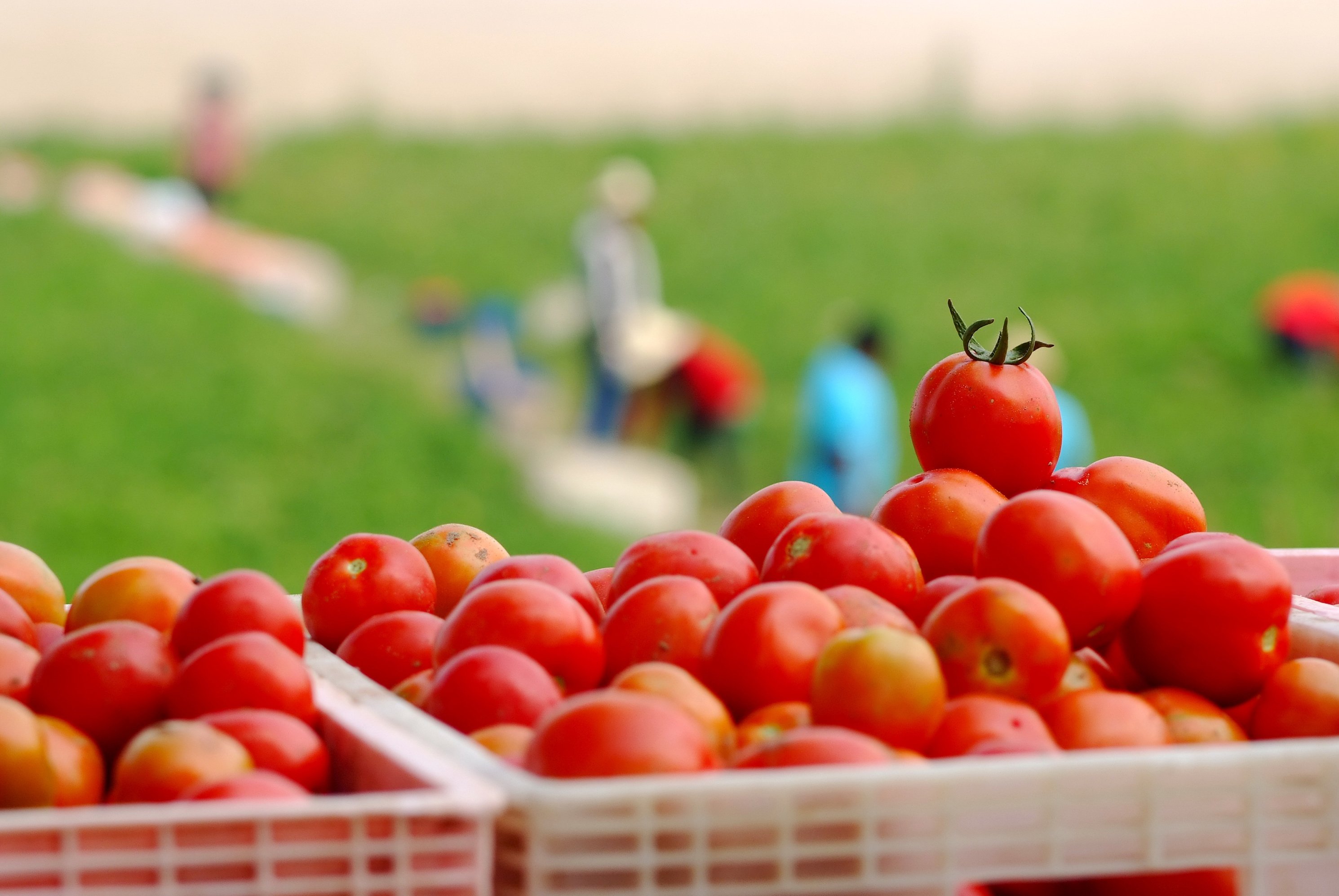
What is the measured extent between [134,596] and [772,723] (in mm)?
713

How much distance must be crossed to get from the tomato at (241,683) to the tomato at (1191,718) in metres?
0.80

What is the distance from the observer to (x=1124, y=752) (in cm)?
126

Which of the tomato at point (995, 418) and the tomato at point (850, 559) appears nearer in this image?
the tomato at point (850, 559)

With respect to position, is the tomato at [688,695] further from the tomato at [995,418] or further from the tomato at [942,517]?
the tomato at [995,418]

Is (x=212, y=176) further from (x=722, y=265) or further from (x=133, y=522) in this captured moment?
(x=133, y=522)

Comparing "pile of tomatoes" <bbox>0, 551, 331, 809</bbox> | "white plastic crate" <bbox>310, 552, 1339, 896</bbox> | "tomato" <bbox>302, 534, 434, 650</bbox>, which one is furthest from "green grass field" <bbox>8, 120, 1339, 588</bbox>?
"white plastic crate" <bbox>310, 552, 1339, 896</bbox>

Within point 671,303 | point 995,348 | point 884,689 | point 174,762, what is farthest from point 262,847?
point 671,303

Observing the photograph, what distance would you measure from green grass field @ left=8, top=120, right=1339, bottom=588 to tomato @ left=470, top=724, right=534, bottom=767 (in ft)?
21.2

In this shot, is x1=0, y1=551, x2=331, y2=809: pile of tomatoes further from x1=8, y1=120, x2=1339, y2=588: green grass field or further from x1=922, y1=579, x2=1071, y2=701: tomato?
x1=8, y1=120, x2=1339, y2=588: green grass field

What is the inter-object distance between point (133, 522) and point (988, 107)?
48.9 ft

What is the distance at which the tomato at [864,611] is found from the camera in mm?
1528

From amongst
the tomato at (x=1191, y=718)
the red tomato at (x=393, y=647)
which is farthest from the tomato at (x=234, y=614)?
the tomato at (x=1191, y=718)

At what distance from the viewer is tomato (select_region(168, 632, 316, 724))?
4.68 ft

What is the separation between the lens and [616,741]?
1.26 m
